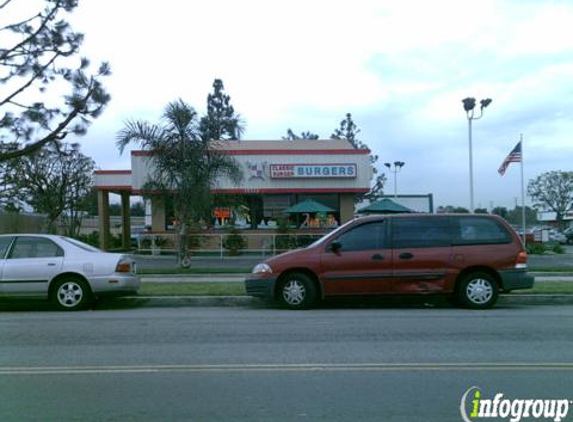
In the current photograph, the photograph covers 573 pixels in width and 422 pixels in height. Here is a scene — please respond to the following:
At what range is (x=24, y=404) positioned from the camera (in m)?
5.16

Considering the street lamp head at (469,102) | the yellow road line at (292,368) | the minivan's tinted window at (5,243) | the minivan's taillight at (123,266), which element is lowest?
the yellow road line at (292,368)

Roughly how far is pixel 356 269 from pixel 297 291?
116cm

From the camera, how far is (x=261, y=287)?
10.9 meters

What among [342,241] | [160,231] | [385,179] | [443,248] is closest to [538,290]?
[443,248]

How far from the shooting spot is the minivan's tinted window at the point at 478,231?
1090cm

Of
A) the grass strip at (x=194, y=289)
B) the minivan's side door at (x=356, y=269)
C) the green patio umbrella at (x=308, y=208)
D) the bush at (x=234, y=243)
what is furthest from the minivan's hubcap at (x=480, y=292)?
the bush at (x=234, y=243)

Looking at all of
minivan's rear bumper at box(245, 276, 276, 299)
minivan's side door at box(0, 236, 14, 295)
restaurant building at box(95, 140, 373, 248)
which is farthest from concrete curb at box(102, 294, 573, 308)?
restaurant building at box(95, 140, 373, 248)

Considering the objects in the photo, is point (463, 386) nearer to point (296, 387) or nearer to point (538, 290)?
point (296, 387)

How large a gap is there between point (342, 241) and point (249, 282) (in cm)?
191

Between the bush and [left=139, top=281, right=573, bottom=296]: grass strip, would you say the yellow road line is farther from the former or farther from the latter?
the bush

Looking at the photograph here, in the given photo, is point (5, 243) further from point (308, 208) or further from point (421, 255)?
point (308, 208)

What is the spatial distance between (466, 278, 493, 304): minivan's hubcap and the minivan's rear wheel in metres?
7.05

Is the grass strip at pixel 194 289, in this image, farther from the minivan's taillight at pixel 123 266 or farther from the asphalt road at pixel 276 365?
the asphalt road at pixel 276 365

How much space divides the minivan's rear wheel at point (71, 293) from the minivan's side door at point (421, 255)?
18.9 ft
